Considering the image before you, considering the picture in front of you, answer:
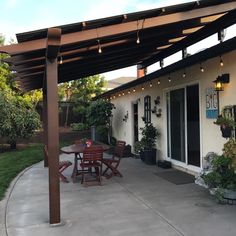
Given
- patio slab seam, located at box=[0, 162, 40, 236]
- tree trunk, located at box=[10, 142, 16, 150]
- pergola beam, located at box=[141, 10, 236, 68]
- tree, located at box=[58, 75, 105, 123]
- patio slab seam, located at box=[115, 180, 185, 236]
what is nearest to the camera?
patio slab seam, located at box=[115, 180, 185, 236]

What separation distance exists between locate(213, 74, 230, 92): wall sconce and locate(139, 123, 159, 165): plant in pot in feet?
12.1

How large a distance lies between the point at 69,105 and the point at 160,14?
16.6 m

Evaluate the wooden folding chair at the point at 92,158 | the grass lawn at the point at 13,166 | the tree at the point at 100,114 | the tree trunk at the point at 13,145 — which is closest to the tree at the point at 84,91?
the tree at the point at 100,114

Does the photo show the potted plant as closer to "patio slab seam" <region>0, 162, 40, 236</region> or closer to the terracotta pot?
"patio slab seam" <region>0, 162, 40, 236</region>

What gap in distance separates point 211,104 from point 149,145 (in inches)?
133

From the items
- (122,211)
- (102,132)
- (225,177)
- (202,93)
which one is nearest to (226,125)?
(225,177)

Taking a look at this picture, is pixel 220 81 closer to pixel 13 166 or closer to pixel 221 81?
pixel 221 81

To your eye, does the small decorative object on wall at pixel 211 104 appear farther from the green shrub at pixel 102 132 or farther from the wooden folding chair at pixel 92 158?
the green shrub at pixel 102 132

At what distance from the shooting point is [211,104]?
7148 millimetres

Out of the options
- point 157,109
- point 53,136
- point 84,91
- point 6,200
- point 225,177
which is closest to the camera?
point 53,136

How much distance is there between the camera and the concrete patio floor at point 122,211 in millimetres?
4449

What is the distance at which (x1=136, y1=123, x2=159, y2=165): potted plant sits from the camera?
995 cm

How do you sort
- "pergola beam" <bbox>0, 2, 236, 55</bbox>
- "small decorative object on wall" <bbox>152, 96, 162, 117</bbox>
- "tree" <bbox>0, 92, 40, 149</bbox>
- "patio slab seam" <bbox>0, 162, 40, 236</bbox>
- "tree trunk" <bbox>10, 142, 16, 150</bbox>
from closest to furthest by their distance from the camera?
"pergola beam" <bbox>0, 2, 236, 55</bbox> < "patio slab seam" <bbox>0, 162, 40, 236</bbox> < "small decorative object on wall" <bbox>152, 96, 162, 117</bbox> < "tree" <bbox>0, 92, 40, 149</bbox> < "tree trunk" <bbox>10, 142, 16, 150</bbox>

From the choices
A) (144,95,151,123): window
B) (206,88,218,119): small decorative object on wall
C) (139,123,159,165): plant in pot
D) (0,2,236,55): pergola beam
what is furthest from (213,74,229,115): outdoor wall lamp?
(144,95,151,123): window
